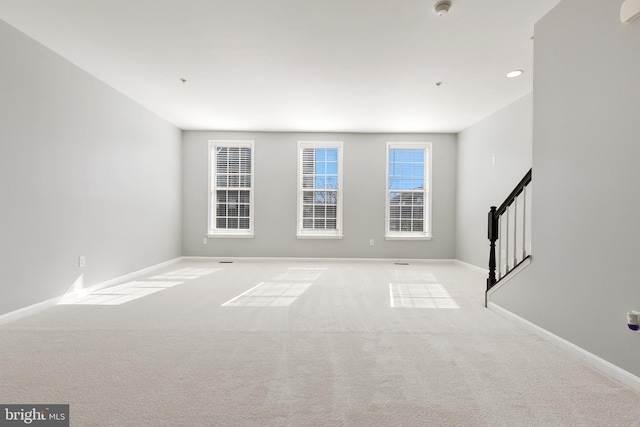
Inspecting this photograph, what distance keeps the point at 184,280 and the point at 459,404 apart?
3.98 metres

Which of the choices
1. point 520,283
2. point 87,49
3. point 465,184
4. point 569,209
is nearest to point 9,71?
point 87,49

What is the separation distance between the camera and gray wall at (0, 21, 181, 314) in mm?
2789

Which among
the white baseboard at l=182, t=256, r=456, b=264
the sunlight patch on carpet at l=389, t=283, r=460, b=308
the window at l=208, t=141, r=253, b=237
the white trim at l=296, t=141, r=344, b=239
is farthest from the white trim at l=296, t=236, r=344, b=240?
the sunlight patch on carpet at l=389, t=283, r=460, b=308

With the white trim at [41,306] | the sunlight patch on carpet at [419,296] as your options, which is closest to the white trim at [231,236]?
the white trim at [41,306]

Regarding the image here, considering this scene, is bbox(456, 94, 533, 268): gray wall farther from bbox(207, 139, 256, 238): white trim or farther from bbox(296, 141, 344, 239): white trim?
bbox(207, 139, 256, 238): white trim

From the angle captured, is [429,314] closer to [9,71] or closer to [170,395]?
[170,395]

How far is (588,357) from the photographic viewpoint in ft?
6.67

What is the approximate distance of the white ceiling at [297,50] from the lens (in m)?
2.48

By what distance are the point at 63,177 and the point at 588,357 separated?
491 centimetres

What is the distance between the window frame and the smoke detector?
3.88 m

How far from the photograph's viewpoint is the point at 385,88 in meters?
3.96

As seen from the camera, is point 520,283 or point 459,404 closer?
point 459,404

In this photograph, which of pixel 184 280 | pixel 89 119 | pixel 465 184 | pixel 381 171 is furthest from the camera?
pixel 381 171

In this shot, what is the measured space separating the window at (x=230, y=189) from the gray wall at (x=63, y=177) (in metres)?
1.39
